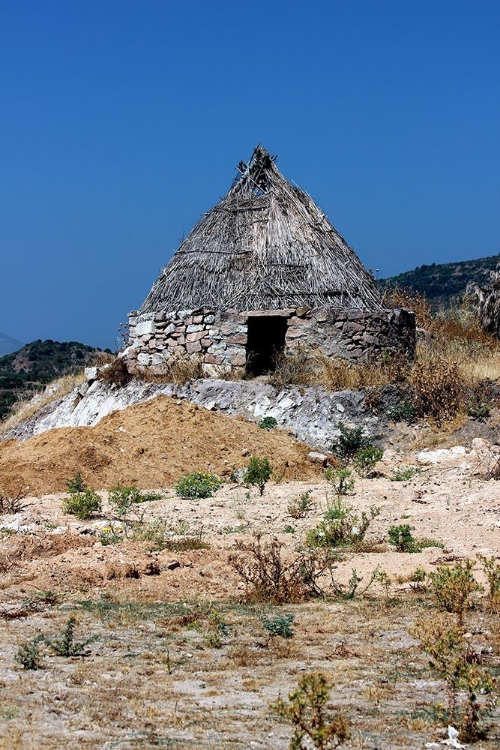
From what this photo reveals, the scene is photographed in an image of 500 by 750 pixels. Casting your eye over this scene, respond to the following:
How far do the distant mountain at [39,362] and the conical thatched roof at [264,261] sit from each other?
16.0 metres

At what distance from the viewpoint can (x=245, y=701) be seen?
4.73 metres

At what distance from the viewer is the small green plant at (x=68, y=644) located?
556 cm

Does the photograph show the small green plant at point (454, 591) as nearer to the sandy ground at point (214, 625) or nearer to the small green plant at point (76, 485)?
the sandy ground at point (214, 625)

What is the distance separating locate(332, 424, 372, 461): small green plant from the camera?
1475 cm

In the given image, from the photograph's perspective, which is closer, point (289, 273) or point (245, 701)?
point (245, 701)

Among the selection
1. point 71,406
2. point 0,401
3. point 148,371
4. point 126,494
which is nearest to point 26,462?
point 126,494

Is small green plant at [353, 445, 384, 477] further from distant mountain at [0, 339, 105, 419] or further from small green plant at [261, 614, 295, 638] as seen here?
distant mountain at [0, 339, 105, 419]

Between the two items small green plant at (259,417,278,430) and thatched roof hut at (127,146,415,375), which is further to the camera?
thatched roof hut at (127,146,415,375)

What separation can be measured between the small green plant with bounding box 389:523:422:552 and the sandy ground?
119mm

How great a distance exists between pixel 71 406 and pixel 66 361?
73.0ft

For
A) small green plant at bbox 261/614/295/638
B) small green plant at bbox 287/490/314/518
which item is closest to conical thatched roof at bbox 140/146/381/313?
small green plant at bbox 287/490/314/518

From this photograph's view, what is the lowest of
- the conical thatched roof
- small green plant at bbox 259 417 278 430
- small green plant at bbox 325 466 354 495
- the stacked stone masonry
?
small green plant at bbox 325 466 354 495

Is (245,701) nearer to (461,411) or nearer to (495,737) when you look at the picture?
(495,737)

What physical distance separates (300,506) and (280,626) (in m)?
4.29
